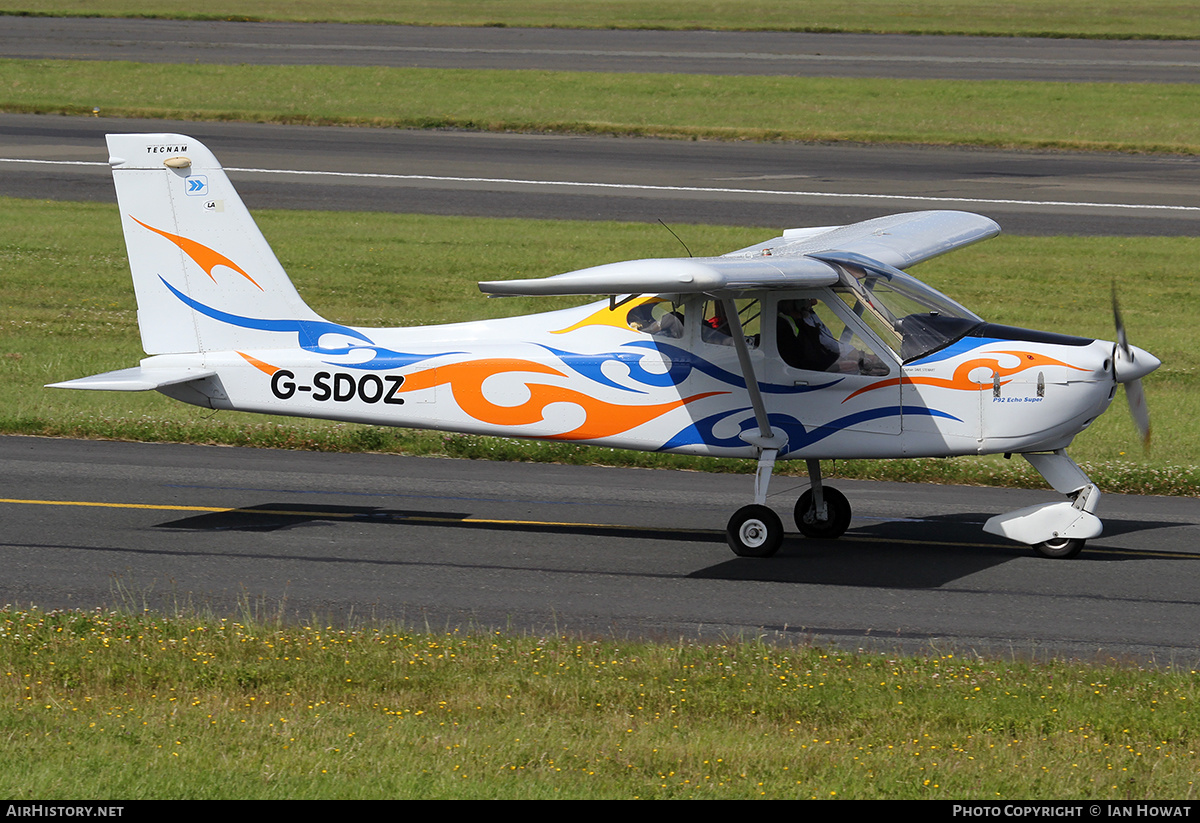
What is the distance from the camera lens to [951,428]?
11.4m

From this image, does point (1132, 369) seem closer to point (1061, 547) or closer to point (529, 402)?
point (1061, 547)

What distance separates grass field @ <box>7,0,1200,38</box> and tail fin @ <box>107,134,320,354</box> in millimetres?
45527

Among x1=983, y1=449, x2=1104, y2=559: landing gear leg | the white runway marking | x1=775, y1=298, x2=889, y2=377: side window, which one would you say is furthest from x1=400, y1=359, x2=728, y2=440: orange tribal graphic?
the white runway marking

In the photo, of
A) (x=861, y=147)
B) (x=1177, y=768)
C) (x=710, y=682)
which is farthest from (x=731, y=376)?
(x=861, y=147)

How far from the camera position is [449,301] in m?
22.7

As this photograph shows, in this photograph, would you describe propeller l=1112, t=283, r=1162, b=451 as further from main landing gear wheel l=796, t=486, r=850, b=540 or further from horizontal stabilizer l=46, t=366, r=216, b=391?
horizontal stabilizer l=46, t=366, r=216, b=391

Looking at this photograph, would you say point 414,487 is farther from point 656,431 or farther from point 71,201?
point 71,201

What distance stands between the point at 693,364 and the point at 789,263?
1.26 meters

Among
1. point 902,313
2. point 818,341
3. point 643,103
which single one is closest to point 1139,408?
point 902,313

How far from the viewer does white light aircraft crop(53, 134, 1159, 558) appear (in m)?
11.3

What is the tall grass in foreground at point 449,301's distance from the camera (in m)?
15.6

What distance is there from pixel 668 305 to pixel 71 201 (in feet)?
70.0

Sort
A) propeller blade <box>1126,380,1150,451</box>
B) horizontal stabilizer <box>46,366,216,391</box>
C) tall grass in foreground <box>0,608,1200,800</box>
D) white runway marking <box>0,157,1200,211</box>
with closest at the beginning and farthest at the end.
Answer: tall grass in foreground <box>0,608,1200,800</box>
propeller blade <box>1126,380,1150,451</box>
horizontal stabilizer <box>46,366,216,391</box>
white runway marking <box>0,157,1200,211</box>

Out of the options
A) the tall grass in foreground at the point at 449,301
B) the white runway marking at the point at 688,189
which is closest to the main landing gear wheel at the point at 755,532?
the tall grass in foreground at the point at 449,301
